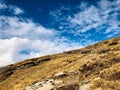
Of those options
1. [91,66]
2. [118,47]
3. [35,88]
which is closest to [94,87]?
[91,66]

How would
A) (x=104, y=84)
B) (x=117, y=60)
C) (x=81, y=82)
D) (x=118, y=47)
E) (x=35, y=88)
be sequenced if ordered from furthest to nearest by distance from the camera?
(x=118, y=47), (x=35, y=88), (x=117, y=60), (x=81, y=82), (x=104, y=84)

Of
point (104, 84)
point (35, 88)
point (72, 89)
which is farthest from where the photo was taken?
point (35, 88)

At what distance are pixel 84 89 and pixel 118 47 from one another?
794 inches

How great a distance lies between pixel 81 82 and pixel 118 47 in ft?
56.9

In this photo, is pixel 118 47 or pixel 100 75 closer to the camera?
pixel 100 75

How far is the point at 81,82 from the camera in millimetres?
33000

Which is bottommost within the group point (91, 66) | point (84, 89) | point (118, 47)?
point (84, 89)

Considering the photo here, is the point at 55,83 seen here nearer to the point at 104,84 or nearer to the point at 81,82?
the point at 81,82

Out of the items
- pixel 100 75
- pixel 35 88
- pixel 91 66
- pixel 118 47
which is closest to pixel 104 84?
pixel 100 75

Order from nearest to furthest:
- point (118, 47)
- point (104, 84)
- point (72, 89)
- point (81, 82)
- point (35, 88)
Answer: point (104, 84) → point (72, 89) → point (81, 82) → point (35, 88) → point (118, 47)

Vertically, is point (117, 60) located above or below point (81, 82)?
above

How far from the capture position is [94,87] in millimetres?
28734

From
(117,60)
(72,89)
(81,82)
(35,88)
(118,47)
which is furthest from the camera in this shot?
(118,47)

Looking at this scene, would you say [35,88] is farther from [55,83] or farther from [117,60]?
[117,60]
